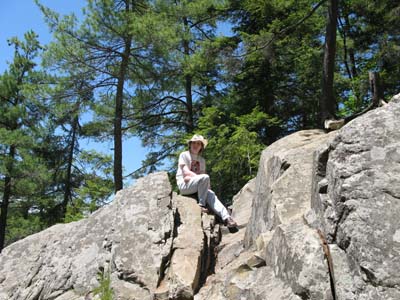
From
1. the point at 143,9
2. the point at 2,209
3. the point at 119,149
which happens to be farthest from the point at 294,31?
the point at 2,209

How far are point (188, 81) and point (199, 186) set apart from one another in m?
11.1

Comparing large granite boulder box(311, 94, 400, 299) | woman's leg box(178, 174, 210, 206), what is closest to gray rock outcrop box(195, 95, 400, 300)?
large granite boulder box(311, 94, 400, 299)

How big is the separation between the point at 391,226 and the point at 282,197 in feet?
6.62

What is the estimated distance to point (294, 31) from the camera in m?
13.6

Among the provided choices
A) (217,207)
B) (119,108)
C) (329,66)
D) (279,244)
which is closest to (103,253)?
(217,207)

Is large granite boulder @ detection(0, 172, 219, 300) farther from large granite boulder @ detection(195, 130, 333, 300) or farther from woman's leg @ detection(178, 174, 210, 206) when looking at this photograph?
large granite boulder @ detection(195, 130, 333, 300)

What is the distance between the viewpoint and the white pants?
Answer: 21.2 feet

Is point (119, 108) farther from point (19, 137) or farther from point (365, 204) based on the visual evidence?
point (365, 204)

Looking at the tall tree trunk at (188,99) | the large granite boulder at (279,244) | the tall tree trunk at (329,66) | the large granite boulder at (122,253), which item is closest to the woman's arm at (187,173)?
the large granite boulder at (122,253)

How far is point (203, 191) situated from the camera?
6.52 metres

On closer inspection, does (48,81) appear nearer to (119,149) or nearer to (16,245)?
(119,149)

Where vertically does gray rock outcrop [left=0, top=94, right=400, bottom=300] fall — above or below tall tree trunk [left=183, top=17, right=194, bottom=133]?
below

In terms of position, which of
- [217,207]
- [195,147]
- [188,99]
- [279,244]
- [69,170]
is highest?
[188,99]

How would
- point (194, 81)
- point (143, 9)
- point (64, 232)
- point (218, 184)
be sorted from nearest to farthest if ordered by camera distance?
point (64, 232), point (218, 184), point (143, 9), point (194, 81)
